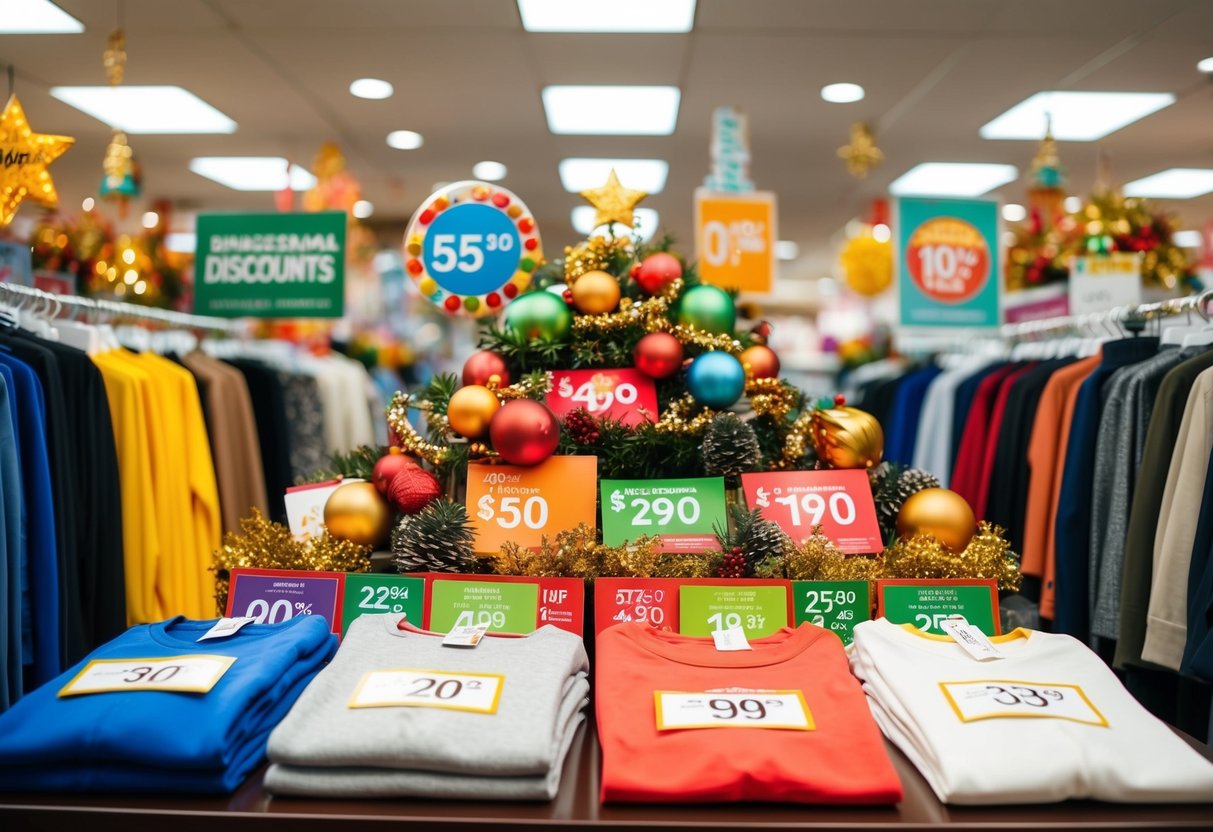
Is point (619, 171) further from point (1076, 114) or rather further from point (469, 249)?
point (469, 249)

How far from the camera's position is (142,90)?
514 centimetres

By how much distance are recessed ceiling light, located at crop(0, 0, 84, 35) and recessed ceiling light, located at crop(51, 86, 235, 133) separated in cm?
62

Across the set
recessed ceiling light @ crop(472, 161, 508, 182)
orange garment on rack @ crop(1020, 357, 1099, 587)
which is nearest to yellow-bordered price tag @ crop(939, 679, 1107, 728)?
orange garment on rack @ crop(1020, 357, 1099, 587)

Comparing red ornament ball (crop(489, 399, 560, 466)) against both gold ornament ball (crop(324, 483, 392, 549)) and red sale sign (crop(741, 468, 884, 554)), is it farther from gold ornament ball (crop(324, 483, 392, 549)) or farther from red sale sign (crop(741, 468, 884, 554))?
red sale sign (crop(741, 468, 884, 554))

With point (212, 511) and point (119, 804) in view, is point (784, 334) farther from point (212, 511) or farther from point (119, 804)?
point (119, 804)

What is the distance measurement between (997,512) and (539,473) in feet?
6.75

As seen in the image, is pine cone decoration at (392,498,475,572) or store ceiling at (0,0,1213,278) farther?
store ceiling at (0,0,1213,278)

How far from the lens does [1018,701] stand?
3.86ft

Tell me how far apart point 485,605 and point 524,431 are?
0.36 metres

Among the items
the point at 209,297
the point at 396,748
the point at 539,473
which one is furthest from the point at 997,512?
the point at 209,297

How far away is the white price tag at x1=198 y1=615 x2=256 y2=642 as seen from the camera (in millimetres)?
1333

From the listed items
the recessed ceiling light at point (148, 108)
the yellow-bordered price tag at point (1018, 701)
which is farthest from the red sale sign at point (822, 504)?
the recessed ceiling light at point (148, 108)

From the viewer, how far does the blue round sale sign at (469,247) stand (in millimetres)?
2191

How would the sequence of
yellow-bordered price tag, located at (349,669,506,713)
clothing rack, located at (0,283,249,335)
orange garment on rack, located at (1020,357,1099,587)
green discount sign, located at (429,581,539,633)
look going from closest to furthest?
yellow-bordered price tag, located at (349,669,506,713), green discount sign, located at (429,581,539,633), clothing rack, located at (0,283,249,335), orange garment on rack, located at (1020,357,1099,587)
